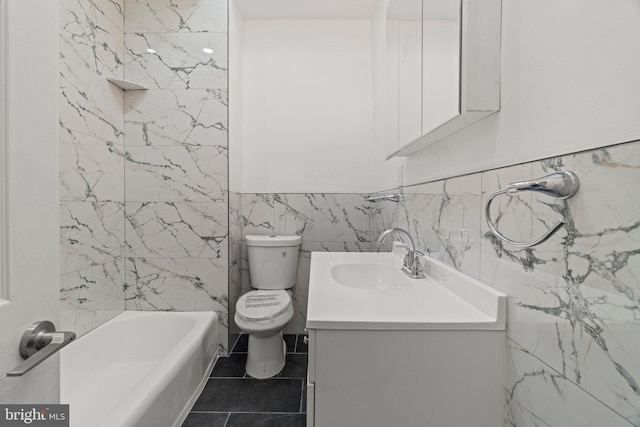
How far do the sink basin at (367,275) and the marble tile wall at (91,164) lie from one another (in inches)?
57.0

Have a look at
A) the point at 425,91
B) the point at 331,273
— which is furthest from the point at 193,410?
the point at 425,91

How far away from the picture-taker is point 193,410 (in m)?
1.50

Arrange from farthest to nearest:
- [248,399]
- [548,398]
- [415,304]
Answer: [248,399], [415,304], [548,398]

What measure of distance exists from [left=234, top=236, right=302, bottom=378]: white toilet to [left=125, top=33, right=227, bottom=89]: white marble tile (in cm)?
117

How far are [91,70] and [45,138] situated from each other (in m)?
1.61

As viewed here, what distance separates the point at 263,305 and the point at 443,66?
1.54m

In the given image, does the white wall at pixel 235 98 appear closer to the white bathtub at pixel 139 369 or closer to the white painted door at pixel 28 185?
the white bathtub at pixel 139 369

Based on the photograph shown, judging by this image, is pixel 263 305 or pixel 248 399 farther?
pixel 263 305

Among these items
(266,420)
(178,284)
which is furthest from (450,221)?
(178,284)

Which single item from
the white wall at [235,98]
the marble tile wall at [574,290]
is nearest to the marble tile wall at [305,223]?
the white wall at [235,98]

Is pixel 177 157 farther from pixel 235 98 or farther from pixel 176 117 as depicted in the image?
pixel 235 98

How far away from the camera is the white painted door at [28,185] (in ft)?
1.48

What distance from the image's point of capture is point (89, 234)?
171 cm

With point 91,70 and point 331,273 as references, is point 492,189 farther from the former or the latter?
point 91,70
